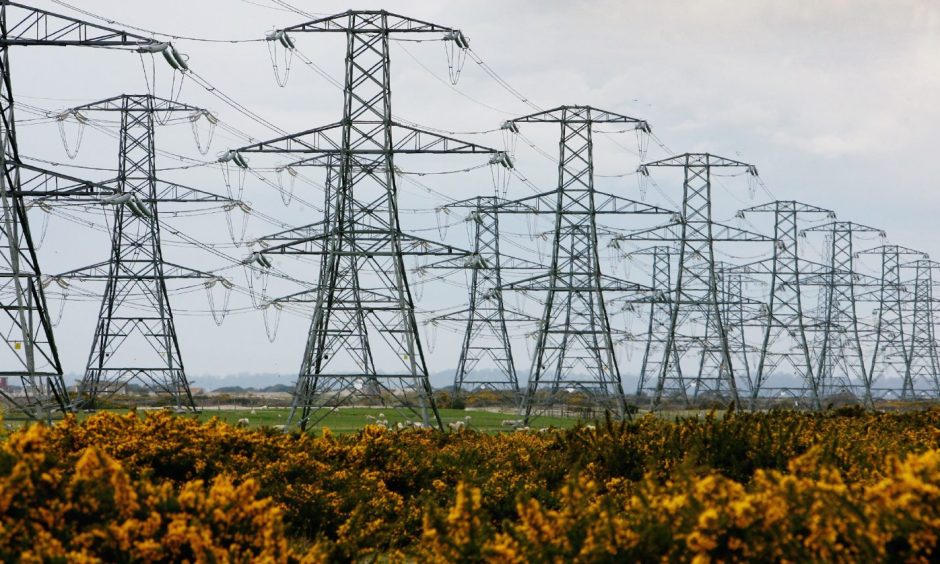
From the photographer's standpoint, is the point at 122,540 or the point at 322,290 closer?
the point at 122,540

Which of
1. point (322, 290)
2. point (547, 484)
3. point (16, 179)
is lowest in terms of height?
point (547, 484)

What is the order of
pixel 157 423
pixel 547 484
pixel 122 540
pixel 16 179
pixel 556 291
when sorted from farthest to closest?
pixel 556 291 → pixel 16 179 → pixel 547 484 → pixel 157 423 → pixel 122 540

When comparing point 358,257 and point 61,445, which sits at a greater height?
point 358,257

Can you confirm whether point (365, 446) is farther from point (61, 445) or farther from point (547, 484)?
point (61, 445)

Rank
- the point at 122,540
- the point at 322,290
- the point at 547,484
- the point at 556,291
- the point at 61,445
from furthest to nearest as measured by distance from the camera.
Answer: the point at 556,291 → the point at 322,290 → the point at 547,484 → the point at 61,445 → the point at 122,540

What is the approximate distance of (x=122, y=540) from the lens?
9.10 metres

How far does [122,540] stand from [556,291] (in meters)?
42.9

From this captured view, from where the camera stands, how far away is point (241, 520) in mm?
Answer: 9664

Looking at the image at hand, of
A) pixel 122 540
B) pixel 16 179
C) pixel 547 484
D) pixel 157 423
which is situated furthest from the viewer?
pixel 16 179

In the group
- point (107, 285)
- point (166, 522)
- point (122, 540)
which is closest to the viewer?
point (122, 540)

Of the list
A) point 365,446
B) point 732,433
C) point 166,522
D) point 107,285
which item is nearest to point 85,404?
point 107,285

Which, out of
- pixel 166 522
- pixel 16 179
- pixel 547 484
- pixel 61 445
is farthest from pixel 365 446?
pixel 16 179

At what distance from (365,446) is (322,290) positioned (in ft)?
56.7

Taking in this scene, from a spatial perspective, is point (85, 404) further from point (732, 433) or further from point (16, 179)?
point (732, 433)
